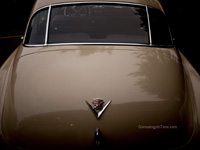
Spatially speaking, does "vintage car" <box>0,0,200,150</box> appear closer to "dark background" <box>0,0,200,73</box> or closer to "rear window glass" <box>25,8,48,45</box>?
"rear window glass" <box>25,8,48,45</box>

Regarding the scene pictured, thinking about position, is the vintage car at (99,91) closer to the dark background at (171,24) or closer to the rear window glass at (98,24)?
the rear window glass at (98,24)

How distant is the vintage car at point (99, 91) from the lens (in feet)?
7.92

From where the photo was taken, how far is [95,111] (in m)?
2.45

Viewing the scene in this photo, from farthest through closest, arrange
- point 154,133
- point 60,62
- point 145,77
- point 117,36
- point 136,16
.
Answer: point 136,16 → point 117,36 → point 60,62 → point 145,77 → point 154,133

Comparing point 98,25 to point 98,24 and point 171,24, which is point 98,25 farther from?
point 171,24

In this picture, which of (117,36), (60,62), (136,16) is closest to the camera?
(60,62)

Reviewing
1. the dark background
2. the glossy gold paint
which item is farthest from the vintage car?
the dark background

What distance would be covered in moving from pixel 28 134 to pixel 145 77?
4.22ft

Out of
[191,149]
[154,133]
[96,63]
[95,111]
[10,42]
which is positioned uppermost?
[96,63]

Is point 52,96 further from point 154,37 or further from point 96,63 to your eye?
point 154,37

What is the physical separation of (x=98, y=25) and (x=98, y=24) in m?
0.02

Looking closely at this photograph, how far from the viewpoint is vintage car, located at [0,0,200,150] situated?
2.41m

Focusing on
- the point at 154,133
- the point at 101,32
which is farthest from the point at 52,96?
the point at 101,32

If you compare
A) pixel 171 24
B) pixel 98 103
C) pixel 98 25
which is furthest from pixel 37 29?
pixel 171 24
